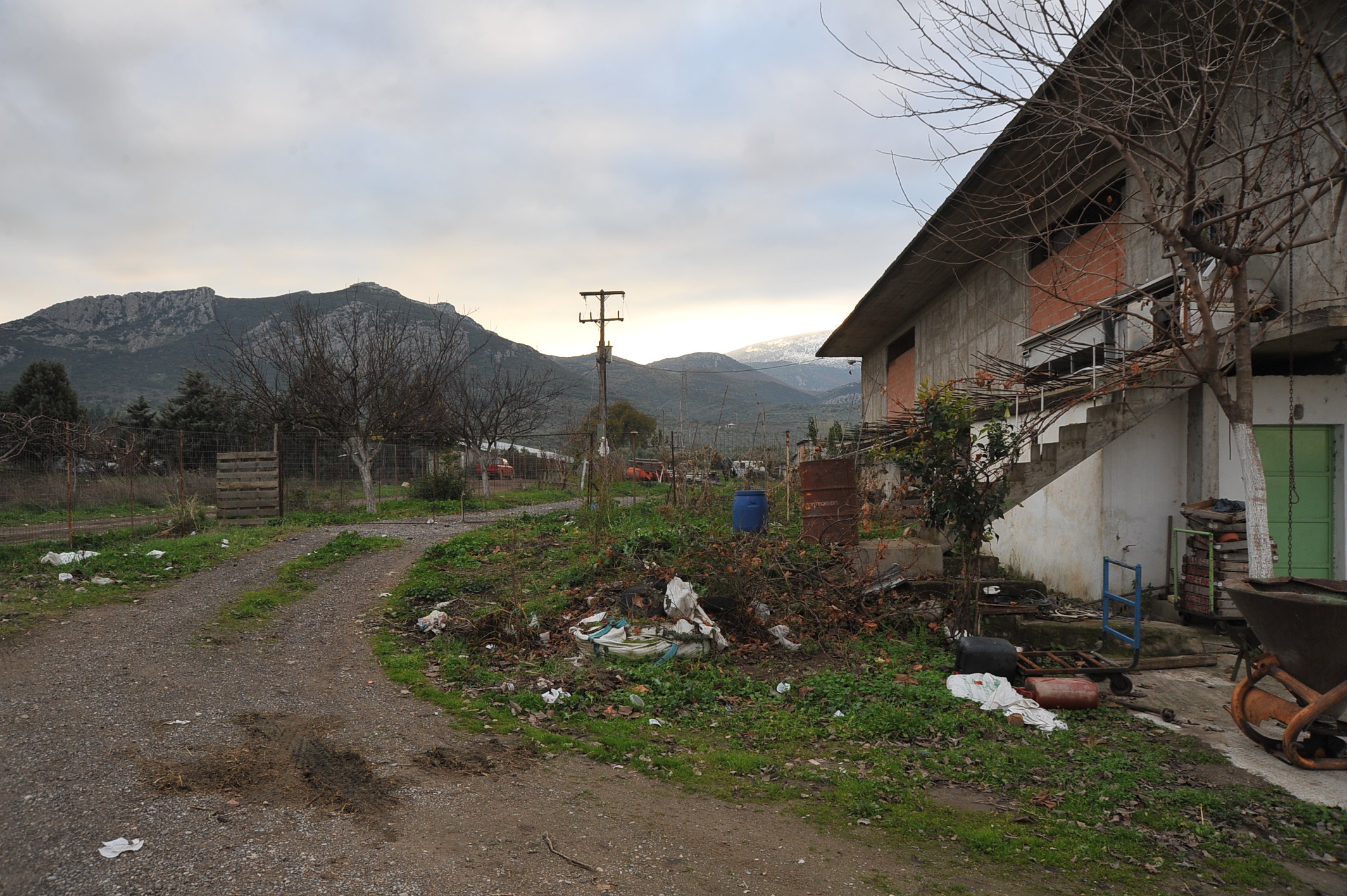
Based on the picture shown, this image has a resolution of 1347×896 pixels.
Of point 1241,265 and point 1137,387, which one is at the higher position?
point 1241,265

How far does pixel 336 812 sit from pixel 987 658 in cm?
513

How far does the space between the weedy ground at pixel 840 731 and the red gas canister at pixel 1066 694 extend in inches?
3.5

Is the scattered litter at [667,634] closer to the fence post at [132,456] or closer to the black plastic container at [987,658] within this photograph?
the black plastic container at [987,658]

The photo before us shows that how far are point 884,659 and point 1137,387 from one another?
468 centimetres

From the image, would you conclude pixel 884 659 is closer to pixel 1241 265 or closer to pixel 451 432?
pixel 1241 265

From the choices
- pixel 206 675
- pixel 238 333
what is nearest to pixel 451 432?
pixel 206 675

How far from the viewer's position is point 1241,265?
558cm

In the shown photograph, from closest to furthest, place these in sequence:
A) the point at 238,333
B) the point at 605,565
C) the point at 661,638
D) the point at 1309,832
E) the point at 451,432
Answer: the point at 1309,832
the point at 661,638
the point at 605,565
the point at 451,432
the point at 238,333

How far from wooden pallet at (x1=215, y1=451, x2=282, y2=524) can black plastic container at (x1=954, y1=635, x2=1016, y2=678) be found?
15.0 metres

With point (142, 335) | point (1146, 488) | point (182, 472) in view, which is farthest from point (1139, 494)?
point (142, 335)

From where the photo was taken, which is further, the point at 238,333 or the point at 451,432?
the point at 238,333

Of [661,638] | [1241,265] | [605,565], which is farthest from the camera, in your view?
[605,565]

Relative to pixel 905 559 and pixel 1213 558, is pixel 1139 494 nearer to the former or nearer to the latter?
pixel 1213 558

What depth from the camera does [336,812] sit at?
3697 millimetres
